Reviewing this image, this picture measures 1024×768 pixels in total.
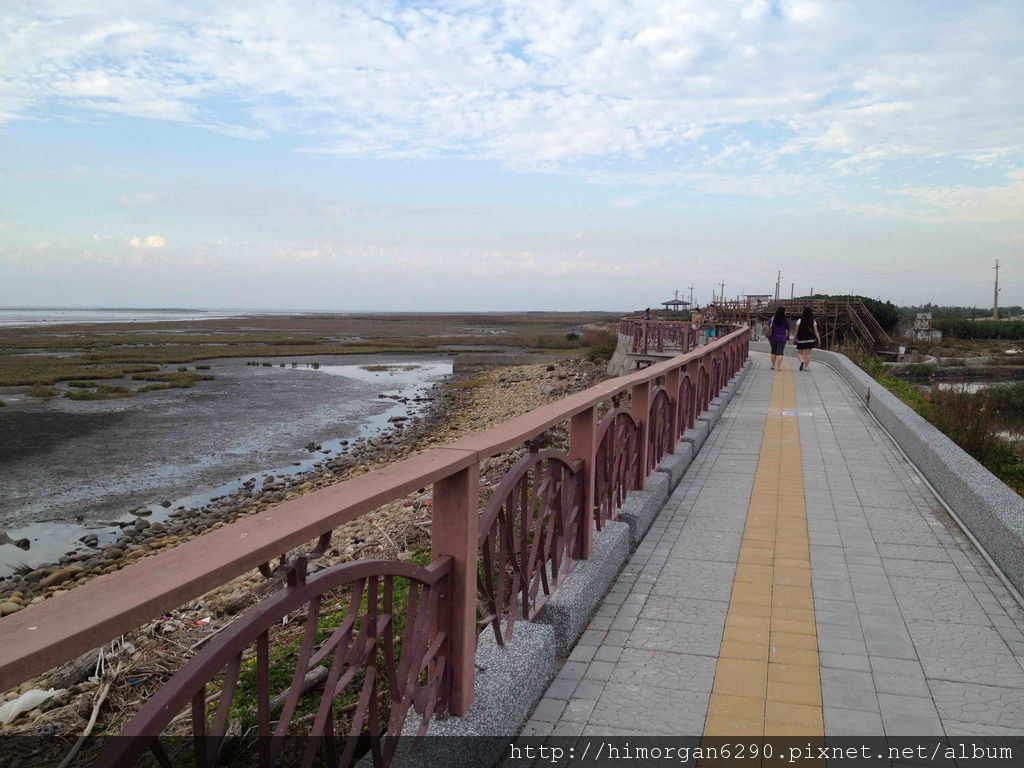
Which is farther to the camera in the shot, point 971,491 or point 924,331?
point 924,331

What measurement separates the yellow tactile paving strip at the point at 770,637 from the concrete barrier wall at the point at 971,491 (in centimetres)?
112

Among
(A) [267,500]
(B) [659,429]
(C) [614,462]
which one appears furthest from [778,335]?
(C) [614,462]

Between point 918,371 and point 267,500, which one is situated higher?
point 918,371

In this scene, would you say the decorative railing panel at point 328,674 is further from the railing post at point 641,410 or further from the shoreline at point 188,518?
the shoreline at point 188,518

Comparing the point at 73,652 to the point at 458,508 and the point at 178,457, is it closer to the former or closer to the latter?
the point at 458,508

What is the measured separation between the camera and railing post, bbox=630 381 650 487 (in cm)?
552

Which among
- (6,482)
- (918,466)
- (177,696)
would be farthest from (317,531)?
(6,482)

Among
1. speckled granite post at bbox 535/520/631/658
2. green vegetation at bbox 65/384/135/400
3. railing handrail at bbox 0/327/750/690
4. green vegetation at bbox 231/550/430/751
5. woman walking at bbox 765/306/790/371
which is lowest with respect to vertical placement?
green vegetation at bbox 65/384/135/400

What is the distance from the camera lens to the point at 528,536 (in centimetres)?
365

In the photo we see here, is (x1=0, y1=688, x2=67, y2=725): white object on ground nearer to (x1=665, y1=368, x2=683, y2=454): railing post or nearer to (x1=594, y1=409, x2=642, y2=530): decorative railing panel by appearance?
(x1=594, y1=409, x2=642, y2=530): decorative railing panel

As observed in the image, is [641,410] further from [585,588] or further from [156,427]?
[156,427]

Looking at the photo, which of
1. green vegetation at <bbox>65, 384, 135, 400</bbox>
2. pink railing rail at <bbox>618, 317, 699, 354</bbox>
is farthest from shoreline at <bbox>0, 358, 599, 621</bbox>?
green vegetation at <bbox>65, 384, 135, 400</bbox>

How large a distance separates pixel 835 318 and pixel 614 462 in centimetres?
4207

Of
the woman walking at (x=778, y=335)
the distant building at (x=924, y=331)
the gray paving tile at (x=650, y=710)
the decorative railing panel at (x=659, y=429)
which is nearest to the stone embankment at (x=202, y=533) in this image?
the gray paving tile at (x=650, y=710)
